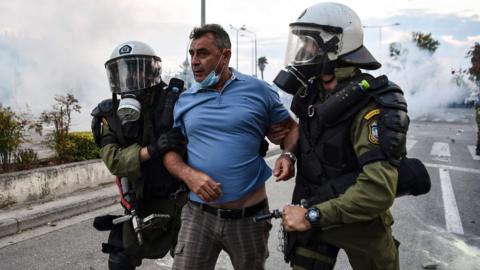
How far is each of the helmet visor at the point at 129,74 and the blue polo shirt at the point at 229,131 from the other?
33cm

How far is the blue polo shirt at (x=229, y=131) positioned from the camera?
7.36 ft

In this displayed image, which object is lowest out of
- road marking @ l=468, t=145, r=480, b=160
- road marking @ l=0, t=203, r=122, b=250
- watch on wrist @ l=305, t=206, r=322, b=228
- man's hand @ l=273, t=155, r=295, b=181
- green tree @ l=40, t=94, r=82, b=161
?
road marking @ l=468, t=145, r=480, b=160

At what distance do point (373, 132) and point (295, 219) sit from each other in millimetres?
471

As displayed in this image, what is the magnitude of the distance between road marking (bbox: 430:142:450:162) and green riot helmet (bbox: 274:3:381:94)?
32.5ft

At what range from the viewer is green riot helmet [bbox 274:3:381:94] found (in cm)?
193

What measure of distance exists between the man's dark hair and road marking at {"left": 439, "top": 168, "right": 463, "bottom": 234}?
153 inches

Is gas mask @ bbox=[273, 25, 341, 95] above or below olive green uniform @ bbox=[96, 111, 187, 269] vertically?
above

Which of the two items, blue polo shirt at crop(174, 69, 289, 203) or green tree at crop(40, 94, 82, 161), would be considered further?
green tree at crop(40, 94, 82, 161)

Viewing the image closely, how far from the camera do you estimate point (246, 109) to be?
7.47 ft

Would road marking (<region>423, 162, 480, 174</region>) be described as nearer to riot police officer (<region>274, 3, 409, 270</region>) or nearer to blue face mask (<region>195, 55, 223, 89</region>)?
riot police officer (<region>274, 3, 409, 270</region>)

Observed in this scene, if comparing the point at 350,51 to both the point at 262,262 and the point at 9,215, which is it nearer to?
the point at 262,262

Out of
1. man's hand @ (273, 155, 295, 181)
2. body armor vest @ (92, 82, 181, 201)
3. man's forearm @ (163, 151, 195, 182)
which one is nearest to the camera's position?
man's hand @ (273, 155, 295, 181)

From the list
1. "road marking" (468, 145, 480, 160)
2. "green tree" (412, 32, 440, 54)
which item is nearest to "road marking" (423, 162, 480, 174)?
"road marking" (468, 145, 480, 160)

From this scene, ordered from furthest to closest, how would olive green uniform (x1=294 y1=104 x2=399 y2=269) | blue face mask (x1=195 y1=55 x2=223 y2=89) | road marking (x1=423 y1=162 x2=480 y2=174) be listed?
road marking (x1=423 y1=162 x2=480 y2=174) < blue face mask (x1=195 y1=55 x2=223 y2=89) < olive green uniform (x1=294 y1=104 x2=399 y2=269)
